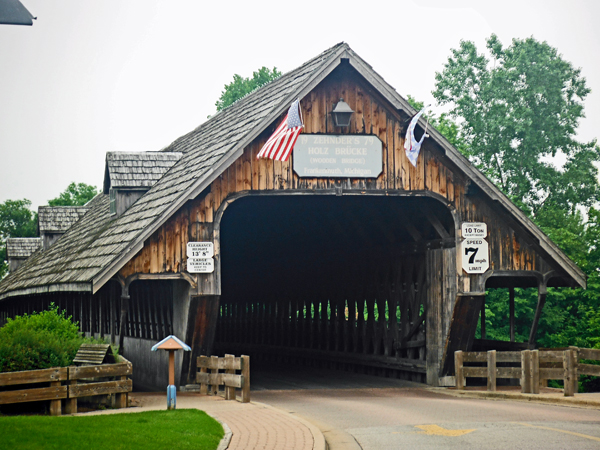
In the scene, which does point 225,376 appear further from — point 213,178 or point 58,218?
point 58,218

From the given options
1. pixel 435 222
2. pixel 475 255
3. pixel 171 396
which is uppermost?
pixel 435 222

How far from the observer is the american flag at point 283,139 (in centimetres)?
1667

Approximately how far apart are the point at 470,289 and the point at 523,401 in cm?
327

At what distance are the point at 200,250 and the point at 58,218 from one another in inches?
864

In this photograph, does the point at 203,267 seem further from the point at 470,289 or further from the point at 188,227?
the point at 470,289

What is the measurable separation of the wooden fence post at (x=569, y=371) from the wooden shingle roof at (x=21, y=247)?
3252 cm

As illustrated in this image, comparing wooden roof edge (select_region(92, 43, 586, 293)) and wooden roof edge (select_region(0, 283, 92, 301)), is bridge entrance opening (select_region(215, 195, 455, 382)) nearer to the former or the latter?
wooden roof edge (select_region(92, 43, 586, 293))

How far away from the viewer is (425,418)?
12.9m

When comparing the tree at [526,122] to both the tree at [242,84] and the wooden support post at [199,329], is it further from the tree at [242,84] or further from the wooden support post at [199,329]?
the wooden support post at [199,329]

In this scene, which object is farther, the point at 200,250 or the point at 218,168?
the point at 200,250

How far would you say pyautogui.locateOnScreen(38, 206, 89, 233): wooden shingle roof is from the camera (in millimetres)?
35809

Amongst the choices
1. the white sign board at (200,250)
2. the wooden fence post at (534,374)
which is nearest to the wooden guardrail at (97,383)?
the white sign board at (200,250)

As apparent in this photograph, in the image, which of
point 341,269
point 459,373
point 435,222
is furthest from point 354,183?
point 341,269

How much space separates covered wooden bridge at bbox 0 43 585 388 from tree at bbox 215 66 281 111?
1420 inches
